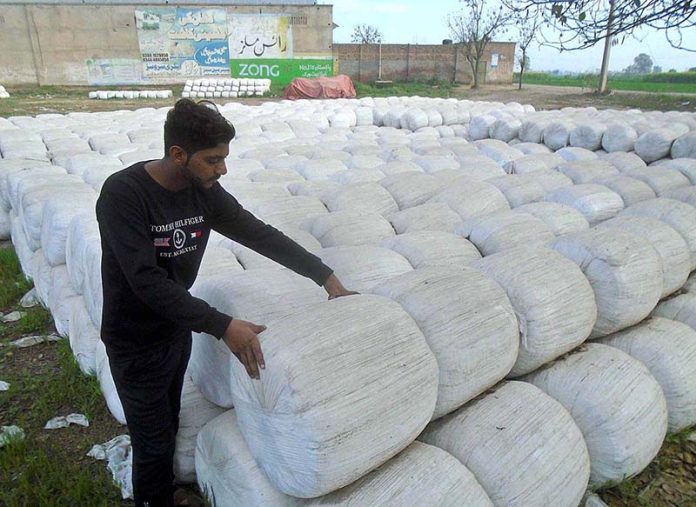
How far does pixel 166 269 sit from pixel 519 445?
1.18 metres

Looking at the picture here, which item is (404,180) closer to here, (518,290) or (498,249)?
(498,249)

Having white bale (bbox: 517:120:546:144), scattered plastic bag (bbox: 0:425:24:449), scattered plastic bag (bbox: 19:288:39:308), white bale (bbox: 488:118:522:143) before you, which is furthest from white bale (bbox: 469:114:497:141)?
scattered plastic bag (bbox: 0:425:24:449)

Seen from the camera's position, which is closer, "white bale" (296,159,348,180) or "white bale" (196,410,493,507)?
"white bale" (196,410,493,507)

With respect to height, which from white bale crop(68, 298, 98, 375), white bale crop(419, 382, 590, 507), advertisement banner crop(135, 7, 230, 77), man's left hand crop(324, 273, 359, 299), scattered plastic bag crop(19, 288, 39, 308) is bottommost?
scattered plastic bag crop(19, 288, 39, 308)

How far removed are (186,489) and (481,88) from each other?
2773 cm

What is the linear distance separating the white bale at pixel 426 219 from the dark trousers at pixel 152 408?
4.56 feet

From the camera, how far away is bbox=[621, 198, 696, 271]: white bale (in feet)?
8.70

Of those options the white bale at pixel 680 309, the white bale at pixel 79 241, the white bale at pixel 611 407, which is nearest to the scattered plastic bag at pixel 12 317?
the white bale at pixel 79 241

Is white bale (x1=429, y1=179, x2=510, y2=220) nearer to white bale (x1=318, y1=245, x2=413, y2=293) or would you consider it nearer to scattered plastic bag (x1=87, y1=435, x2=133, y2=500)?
white bale (x1=318, y1=245, x2=413, y2=293)

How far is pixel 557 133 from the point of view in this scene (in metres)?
5.82

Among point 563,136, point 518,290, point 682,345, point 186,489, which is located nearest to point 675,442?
point 682,345

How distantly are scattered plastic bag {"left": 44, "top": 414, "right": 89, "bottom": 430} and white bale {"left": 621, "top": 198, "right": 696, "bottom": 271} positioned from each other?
9.27 feet

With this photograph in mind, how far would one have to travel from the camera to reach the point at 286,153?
5.00 m

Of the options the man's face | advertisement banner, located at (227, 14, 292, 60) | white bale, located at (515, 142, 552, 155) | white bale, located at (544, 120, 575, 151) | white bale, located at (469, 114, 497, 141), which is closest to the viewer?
the man's face
